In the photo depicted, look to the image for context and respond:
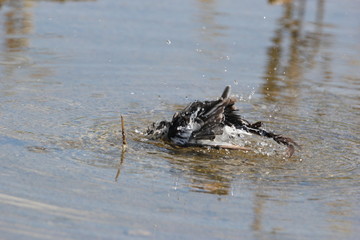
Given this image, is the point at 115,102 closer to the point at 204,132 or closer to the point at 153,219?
the point at 204,132

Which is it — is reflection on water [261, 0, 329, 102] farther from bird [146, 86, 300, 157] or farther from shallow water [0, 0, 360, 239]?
bird [146, 86, 300, 157]

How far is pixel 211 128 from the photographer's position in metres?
5.75

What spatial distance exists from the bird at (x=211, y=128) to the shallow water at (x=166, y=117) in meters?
0.11

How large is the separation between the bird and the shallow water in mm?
→ 111

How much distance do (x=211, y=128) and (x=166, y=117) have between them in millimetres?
1126

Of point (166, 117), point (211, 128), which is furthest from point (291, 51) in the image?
point (211, 128)

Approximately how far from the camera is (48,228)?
4012mm

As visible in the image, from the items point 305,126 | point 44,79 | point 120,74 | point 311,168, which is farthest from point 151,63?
point 311,168

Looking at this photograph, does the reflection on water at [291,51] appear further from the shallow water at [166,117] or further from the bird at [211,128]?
the bird at [211,128]

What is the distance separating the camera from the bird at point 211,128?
575 cm

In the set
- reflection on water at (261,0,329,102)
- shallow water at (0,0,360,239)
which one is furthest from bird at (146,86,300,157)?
reflection on water at (261,0,329,102)

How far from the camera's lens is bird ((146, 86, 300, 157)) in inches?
227

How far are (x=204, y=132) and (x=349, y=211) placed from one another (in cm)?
157

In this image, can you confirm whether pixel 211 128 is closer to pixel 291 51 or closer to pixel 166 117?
pixel 166 117
